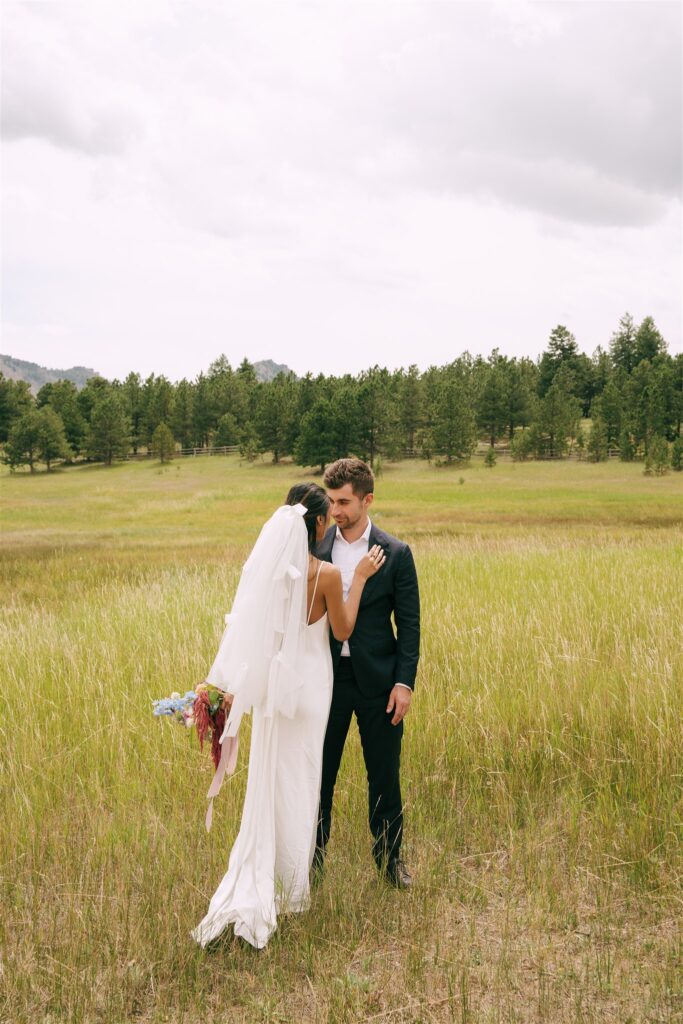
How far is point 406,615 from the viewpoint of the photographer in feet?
13.9

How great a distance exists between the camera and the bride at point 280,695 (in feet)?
12.0

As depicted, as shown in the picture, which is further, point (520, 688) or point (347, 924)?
point (520, 688)

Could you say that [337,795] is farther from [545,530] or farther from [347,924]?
[545,530]

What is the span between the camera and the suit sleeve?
418 cm

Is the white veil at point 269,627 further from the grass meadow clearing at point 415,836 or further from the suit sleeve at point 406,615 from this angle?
the grass meadow clearing at point 415,836

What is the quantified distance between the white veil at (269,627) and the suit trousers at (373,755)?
1.57 ft

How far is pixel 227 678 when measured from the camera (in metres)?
3.71

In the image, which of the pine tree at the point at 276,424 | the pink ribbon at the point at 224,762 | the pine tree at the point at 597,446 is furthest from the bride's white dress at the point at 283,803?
the pine tree at the point at 276,424

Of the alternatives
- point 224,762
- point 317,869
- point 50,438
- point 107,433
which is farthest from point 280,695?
point 107,433

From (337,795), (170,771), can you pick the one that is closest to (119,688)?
(170,771)

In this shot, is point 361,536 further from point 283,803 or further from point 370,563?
point 283,803

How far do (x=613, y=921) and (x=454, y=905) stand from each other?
0.80 metres

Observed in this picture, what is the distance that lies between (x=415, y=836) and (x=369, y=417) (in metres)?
66.3

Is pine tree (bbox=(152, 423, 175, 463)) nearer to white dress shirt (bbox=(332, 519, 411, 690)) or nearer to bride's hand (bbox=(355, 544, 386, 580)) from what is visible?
white dress shirt (bbox=(332, 519, 411, 690))
